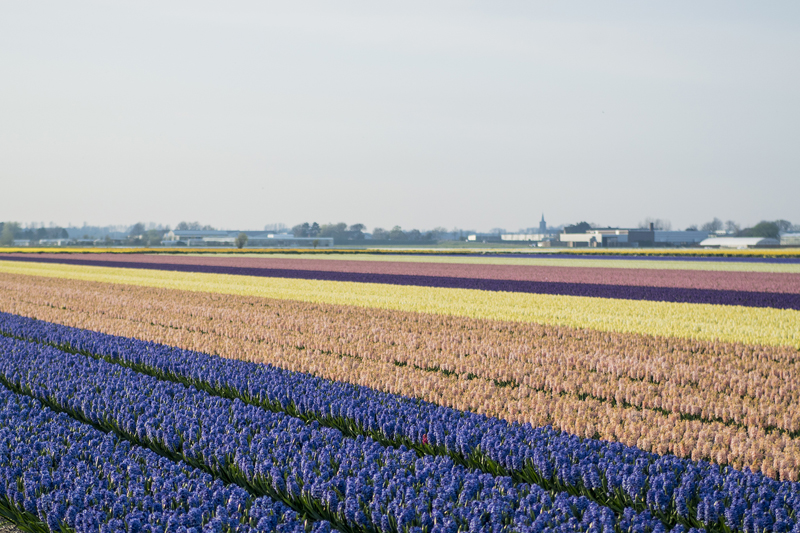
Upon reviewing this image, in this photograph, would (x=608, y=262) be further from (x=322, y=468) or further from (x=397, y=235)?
(x=397, y=235)

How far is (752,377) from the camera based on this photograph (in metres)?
9.85

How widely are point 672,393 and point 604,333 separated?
5.34 meters

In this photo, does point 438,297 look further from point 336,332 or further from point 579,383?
point 579,383

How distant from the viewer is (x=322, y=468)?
5.88 m

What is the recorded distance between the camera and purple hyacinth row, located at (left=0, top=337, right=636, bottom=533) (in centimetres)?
497

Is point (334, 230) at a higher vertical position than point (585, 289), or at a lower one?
higher

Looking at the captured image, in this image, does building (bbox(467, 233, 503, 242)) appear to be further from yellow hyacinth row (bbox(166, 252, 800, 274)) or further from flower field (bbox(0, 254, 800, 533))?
flower field (bbox(0, 254, 800, 533))

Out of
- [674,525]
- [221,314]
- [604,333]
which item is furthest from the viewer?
[221,314]

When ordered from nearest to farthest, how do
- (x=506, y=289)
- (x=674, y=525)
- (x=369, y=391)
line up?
(x=674, y=525)
(x=369, y=391)
(x=506, y=289)

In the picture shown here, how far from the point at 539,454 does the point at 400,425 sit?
1634mm

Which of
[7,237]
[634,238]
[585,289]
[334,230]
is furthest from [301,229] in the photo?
[585,289]

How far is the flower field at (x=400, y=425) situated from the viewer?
17.0 feet

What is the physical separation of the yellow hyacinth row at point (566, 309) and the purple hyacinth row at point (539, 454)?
8.15 meters

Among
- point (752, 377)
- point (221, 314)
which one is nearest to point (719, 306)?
point (752, 377)
